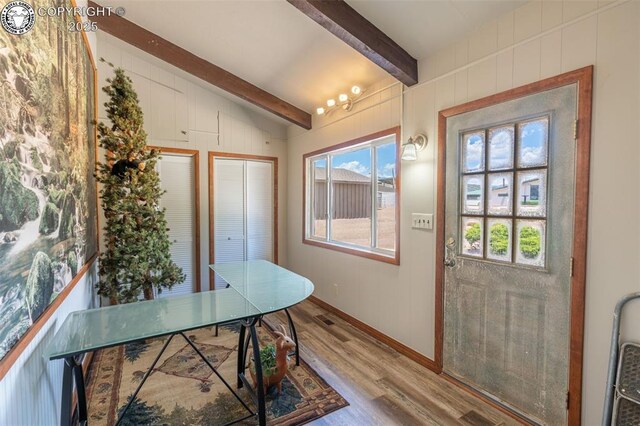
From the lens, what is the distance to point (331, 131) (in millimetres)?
3768

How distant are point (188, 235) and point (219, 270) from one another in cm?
164

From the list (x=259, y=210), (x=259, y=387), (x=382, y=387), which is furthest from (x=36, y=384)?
(x=259, y=210)

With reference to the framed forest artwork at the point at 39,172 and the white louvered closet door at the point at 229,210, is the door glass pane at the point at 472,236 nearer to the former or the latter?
the framed forest artwork at the point at 39,172

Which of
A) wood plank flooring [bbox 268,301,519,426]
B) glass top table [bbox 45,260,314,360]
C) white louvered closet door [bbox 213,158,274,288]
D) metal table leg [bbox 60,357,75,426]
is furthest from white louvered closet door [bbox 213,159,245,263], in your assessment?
metal table leg [bbox 60,357,75,426]

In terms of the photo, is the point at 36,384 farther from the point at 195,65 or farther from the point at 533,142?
the point at 195,65

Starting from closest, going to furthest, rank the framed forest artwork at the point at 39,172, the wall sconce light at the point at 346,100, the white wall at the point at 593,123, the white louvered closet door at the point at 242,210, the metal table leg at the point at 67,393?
the framed forest artwork at the point at 39,172
the metal table leg at the point at 67,393
the white wall at the point at 593,123
the wall sconce light at the point at 346,100
the white louvered closet door at the point at 242,210

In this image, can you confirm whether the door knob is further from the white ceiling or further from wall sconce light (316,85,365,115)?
wall sconce light (316,85,365,115)

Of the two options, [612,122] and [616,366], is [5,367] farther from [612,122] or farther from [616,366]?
[612,122]

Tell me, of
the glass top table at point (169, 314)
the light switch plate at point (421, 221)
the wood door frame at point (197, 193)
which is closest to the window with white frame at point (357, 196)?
the light switch plate at point (421, 221)

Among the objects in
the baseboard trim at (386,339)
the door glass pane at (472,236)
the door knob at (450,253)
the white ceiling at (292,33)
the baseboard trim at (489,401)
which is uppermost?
the white ceiling at (292,33)

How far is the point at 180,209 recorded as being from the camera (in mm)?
4133

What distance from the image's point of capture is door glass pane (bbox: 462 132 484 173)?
213 centimetres

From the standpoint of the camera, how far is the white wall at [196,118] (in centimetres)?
366

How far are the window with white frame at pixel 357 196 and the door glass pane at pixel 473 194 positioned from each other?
2.23 feet
